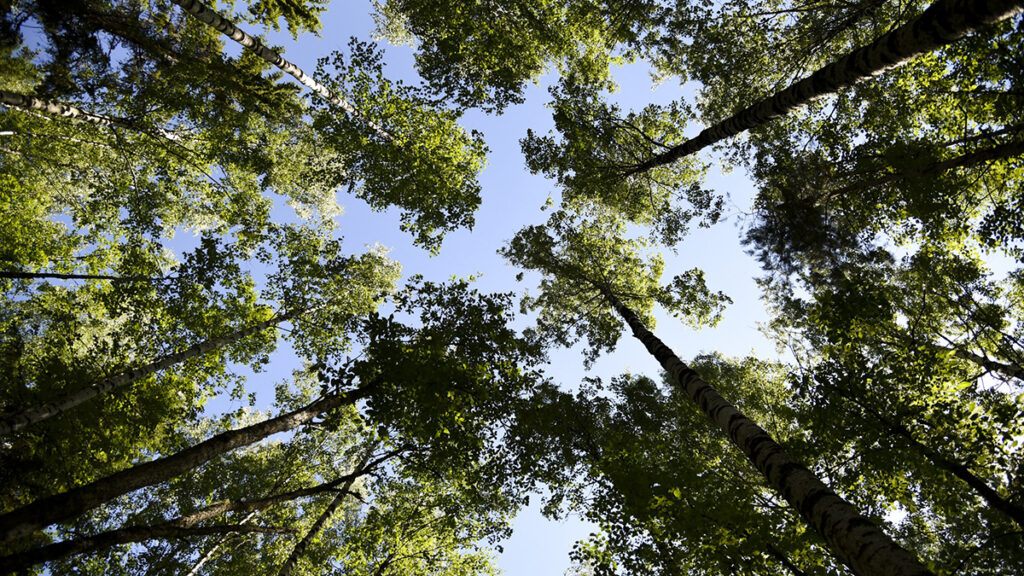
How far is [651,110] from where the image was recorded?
1371 cm

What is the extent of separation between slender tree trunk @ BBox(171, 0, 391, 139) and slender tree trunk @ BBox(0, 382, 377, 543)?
28.9 ft

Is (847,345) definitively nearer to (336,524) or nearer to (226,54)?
(226,54)

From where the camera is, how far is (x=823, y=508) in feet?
13.9

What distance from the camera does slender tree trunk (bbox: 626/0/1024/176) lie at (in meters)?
4.59

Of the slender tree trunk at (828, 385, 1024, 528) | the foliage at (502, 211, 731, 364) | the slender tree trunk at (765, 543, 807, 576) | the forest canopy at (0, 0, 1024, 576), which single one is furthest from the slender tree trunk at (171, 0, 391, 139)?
the slender tree trunk at (765, 543, 807, 576)

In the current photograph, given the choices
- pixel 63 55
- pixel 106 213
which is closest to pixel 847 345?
pixel 63 55

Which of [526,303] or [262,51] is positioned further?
[526,303]

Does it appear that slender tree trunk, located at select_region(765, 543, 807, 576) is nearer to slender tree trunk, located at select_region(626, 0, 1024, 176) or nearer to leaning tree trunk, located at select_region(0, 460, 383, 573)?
leaning tree trunk, located at select_region(0, 460, 383, 573)

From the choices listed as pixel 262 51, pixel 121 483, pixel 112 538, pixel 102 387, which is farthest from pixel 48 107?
pixel 112 538

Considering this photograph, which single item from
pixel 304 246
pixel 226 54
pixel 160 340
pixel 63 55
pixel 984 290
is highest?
pixel 226 54

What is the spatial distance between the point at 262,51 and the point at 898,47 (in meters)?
13.1

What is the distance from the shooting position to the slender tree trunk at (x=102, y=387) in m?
7.20

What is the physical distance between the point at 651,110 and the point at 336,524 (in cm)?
2065

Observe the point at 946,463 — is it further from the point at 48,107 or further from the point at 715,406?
the point at 48,107
